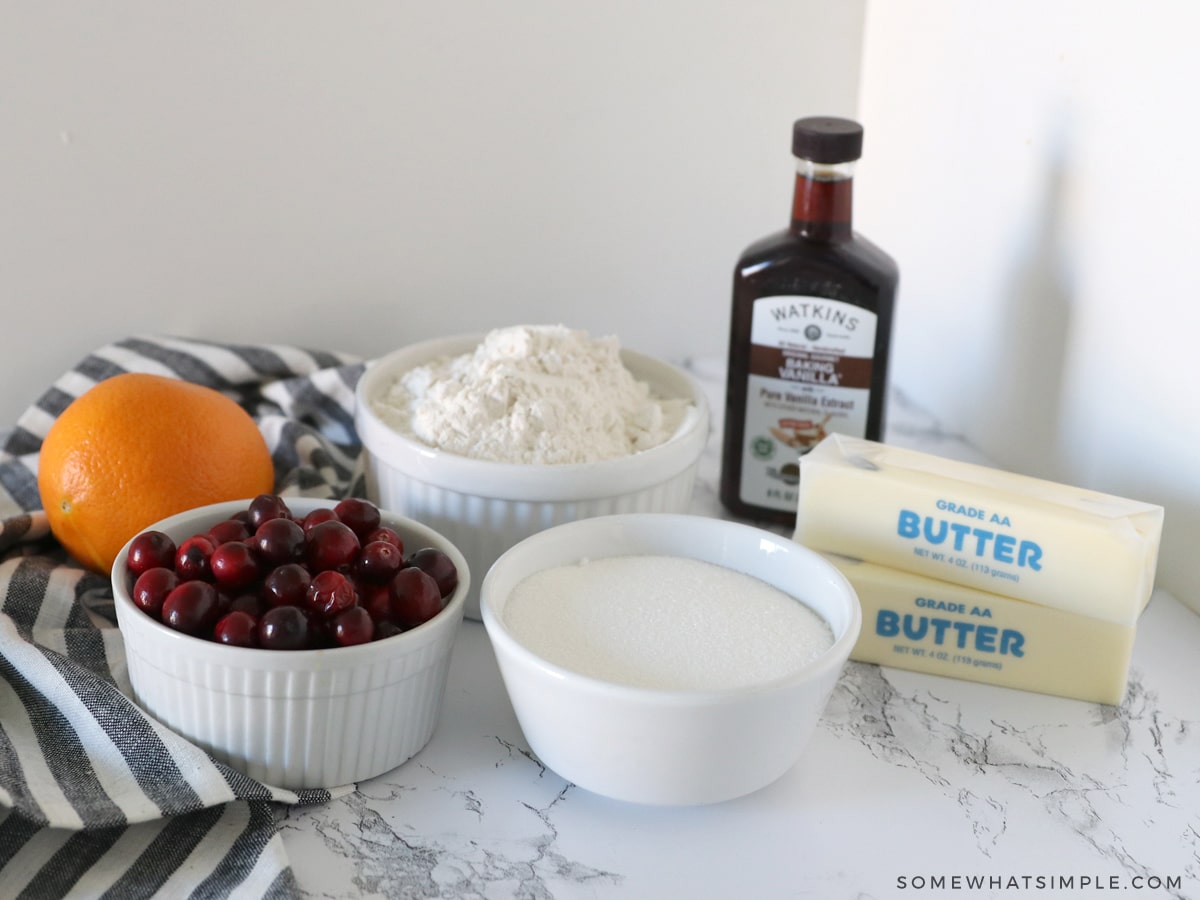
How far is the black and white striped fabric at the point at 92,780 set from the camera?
0.55 m

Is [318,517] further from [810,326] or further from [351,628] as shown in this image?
[810,326]

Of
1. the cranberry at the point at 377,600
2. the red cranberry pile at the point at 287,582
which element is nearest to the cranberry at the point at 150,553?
the red cranberry pile at the point at 287,582

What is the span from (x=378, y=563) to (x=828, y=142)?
14.8 inches

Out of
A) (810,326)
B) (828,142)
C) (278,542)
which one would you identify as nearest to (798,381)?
(810,326)

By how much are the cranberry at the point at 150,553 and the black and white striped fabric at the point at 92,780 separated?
6 centimetres

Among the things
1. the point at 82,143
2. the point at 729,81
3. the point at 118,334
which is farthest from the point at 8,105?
the point at 729,81

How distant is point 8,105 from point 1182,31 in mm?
774

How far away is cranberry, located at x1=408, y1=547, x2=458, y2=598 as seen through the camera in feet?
2.09

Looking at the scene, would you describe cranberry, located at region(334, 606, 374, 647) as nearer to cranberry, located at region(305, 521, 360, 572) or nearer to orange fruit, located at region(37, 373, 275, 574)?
cranberry, located at region(305, 521, 360, 572)

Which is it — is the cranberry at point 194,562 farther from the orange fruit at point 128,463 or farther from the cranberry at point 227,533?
the orange fruit at point 128,463

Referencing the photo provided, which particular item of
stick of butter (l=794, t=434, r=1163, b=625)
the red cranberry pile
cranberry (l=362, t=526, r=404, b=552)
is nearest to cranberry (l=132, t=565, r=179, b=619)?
the red cranberry pile

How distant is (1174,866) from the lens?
57 centimetres

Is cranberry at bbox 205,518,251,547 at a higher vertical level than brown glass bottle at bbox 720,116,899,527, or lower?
lower

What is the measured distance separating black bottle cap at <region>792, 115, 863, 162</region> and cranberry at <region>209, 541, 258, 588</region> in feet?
1.36
